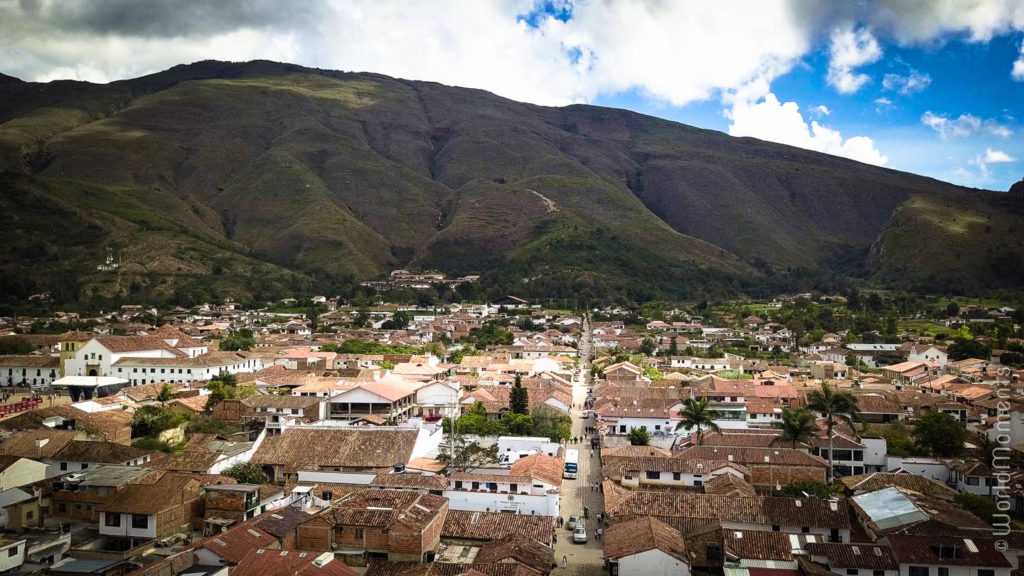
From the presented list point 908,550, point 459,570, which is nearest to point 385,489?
point 459,570

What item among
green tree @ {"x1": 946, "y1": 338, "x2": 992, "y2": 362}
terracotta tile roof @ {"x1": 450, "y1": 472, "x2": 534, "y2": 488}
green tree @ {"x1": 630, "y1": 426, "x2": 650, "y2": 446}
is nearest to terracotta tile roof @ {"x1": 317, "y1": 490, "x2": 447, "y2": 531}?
terracotta tile roof @ {"x1": 450, "y1": 472, "x2": 534, "y2": 488}

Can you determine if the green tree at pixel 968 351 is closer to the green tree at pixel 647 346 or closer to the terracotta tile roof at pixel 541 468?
the green tree at pixel 647 346

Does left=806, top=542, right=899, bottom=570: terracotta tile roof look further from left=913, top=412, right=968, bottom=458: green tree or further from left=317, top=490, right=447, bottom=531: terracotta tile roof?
left=913, top=412, right=968, bottom=458: green tree

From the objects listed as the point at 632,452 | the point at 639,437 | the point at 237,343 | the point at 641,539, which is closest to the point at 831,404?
the point at 639,437

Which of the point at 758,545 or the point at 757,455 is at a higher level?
the point at 757,455

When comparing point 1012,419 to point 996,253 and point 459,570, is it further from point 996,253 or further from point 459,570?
point 996,253

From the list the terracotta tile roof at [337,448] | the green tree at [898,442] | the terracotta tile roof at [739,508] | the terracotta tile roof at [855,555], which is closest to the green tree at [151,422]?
the terracotta tile roof at [337,448]

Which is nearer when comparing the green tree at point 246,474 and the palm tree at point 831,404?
the green tree at point 246,474

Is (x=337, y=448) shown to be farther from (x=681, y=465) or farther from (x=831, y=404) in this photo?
(x=831, y=404)
